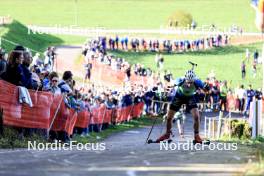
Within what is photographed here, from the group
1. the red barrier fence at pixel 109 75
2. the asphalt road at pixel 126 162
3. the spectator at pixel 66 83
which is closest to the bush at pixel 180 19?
the red barrier fence at pixel 109 75

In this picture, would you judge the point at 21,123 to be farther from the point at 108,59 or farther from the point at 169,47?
the point at 169,47

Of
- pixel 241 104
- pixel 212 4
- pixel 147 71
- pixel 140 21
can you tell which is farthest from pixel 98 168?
pixel 212 4

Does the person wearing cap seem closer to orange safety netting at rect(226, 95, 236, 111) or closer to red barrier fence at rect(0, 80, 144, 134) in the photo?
red barrier fence at rect(0, 80, 144, 134)

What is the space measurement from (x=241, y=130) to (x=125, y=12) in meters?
111

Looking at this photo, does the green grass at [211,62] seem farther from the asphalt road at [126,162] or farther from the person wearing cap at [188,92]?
the asphalt road at [126,162]

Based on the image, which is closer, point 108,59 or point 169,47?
point 108,59

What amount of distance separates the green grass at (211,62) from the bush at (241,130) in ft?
110

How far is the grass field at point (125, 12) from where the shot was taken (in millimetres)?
118625

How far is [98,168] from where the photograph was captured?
13562 mm

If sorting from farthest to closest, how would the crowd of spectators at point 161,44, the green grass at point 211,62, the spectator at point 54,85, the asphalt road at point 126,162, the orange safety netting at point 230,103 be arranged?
the crowd of spectators at point 161,44 → the green grass at point 211,62 → the orange safety netting at point 230,103 → the spectator at point 54,85 → the asphalt road at point 126,162

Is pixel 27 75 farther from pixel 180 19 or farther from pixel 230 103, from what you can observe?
pixel 180 19

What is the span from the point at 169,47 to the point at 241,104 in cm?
2906

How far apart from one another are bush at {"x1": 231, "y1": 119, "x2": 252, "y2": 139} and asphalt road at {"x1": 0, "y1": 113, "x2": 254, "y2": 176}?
655 cm

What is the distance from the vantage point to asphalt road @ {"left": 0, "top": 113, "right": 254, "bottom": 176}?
13.1m
